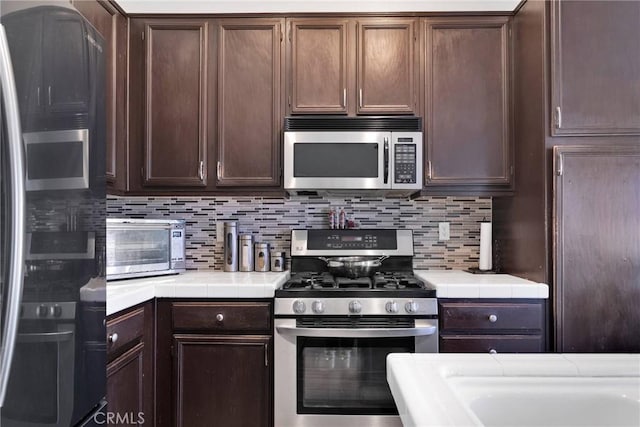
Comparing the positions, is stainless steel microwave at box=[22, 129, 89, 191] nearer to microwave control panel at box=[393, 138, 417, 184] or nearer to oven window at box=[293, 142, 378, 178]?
oven window at box=[293, 142, 378, 178]

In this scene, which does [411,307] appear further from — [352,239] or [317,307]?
[352,239]

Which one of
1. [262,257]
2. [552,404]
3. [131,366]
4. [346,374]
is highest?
[262,257]

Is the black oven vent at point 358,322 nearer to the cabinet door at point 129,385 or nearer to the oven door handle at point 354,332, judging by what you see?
the oven door handle at point 354,332

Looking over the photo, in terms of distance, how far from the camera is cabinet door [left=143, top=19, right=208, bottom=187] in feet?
7.45

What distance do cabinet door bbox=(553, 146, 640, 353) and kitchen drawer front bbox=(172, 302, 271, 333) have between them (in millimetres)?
1333

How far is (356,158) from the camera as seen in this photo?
219cm

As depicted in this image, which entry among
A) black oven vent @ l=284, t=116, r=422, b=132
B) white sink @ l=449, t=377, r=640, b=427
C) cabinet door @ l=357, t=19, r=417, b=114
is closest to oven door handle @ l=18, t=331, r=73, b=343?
white sink @ l=449, t=377, r=640, b=427

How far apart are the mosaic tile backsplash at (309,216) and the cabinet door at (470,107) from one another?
0.36 meters

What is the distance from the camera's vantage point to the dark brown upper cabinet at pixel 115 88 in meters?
2.09

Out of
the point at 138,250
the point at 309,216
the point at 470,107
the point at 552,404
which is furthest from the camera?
the point at 309,216

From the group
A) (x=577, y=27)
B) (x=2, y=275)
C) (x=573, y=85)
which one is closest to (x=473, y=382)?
(x=2, y=275)

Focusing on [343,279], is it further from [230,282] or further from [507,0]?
[507,0]

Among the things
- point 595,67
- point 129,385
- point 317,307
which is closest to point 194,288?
point 129,385

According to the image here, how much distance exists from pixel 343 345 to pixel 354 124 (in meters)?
1.11
